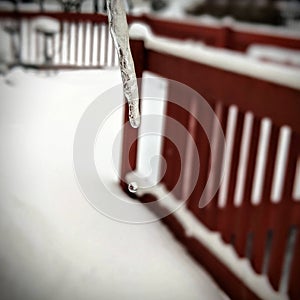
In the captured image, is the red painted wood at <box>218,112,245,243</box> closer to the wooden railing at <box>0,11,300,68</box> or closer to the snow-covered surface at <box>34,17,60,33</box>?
the wooden railing at <box>0,11,300,68</box>

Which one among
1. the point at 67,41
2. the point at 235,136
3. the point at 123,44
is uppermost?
the point at 123,44

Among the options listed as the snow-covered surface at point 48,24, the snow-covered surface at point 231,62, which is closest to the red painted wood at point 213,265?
the snow-covered surface at point 231,62

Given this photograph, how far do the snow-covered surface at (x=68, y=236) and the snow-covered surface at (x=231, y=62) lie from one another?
52 centimetres

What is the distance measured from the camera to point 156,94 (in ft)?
9.46

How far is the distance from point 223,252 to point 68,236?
0.74 m

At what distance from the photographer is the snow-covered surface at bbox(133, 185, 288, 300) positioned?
190cm

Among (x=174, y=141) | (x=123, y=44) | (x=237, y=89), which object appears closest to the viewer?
(x=123, y=44)

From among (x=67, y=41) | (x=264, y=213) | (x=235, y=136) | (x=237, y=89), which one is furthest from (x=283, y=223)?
(x=67, y=41)

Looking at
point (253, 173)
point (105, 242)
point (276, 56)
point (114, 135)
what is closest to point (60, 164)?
point (114, 135)

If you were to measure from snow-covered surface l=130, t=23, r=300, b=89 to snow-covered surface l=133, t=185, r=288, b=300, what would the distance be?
85 centimetres

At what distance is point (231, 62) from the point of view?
1.91m

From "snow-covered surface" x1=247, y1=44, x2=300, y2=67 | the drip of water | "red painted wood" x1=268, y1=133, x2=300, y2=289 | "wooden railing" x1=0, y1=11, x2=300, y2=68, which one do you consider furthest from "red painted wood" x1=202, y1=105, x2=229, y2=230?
"snow-covered surface" x1=247, y1=44, x2=300, y2=67

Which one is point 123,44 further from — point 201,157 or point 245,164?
point 201,157

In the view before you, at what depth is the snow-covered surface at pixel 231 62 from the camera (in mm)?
1610
